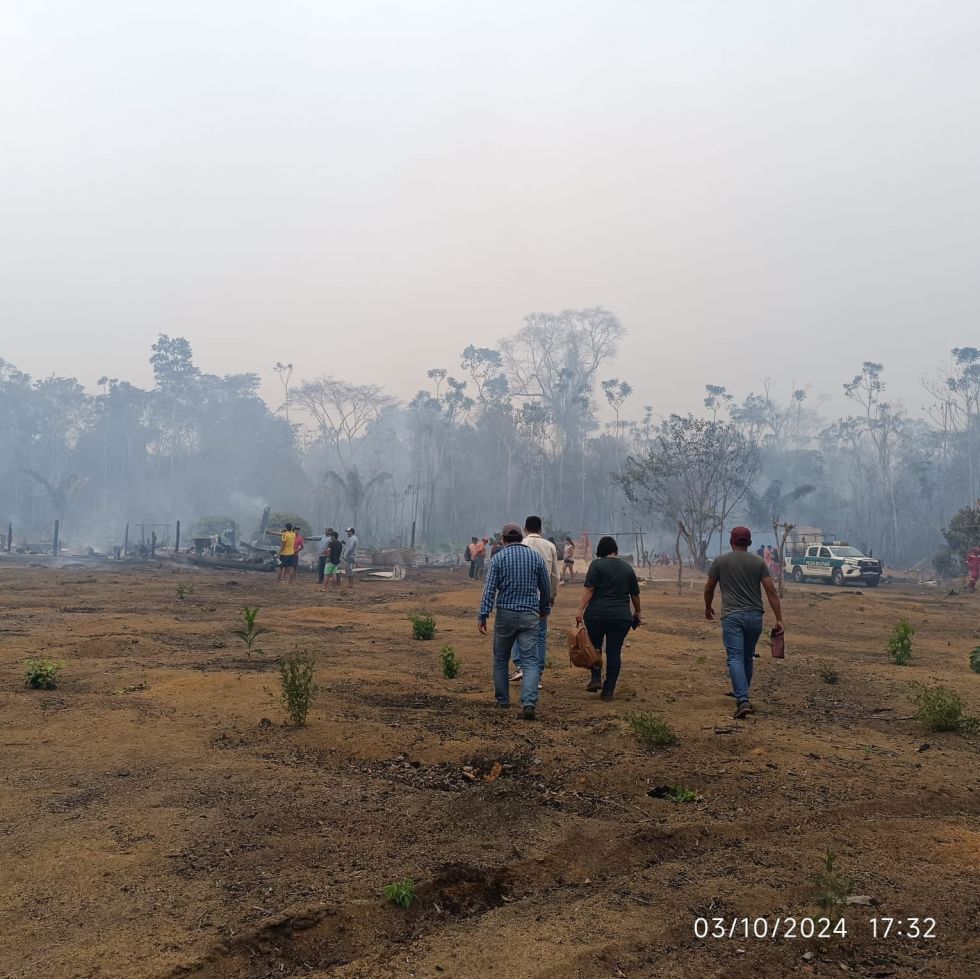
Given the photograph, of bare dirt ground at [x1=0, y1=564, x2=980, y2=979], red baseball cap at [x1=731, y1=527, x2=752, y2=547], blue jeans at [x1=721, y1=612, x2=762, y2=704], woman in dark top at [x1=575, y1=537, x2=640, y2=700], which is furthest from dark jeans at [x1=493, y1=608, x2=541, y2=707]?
red baseball cap at [x1=731, y1=527, x2=752, y2=547]

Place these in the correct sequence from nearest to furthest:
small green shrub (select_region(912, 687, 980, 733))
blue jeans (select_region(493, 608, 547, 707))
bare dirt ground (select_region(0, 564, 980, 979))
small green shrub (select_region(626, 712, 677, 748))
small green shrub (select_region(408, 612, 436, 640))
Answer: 1. bare dirt ground (select_region(0, 564, 980, 979))
2. small green shrub (select_region(626, 712, 677, 748))
3. small green shrub (select_region(912, 687, 980, 733))
4. blue jeans (select_region(493, 608, 547, 707))
5. small green shrub (select_region(408, 612, 436, 640))

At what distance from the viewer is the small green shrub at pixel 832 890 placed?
370 cm

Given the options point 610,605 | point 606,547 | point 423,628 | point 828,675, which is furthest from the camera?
point 423,628

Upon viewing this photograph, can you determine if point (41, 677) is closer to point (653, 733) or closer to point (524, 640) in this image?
point (524, 640)

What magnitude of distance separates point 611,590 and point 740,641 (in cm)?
137

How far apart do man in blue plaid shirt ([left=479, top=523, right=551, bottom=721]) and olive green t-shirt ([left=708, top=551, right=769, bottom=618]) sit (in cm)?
163

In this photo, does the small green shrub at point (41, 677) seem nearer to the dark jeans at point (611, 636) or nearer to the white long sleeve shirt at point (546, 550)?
the white long sleeve shirt at point (546, 550)

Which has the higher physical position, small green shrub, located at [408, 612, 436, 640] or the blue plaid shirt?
the blue plaid shirt

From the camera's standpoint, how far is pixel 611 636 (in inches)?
324

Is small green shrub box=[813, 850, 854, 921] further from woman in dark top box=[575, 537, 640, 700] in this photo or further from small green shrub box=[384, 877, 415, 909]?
woman in dark top box=[575, 537, 640, 700]

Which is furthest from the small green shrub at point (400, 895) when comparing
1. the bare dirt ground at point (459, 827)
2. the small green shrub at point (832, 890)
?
the small green shrub at point (832, 890)

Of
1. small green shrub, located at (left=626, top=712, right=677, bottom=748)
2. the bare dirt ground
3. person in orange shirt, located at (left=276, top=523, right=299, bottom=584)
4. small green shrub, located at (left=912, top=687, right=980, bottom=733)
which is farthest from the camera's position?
person in orange shirt, located at (left=276, top=523, right=299, bottom=584)

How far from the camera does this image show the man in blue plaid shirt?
24.4ft
